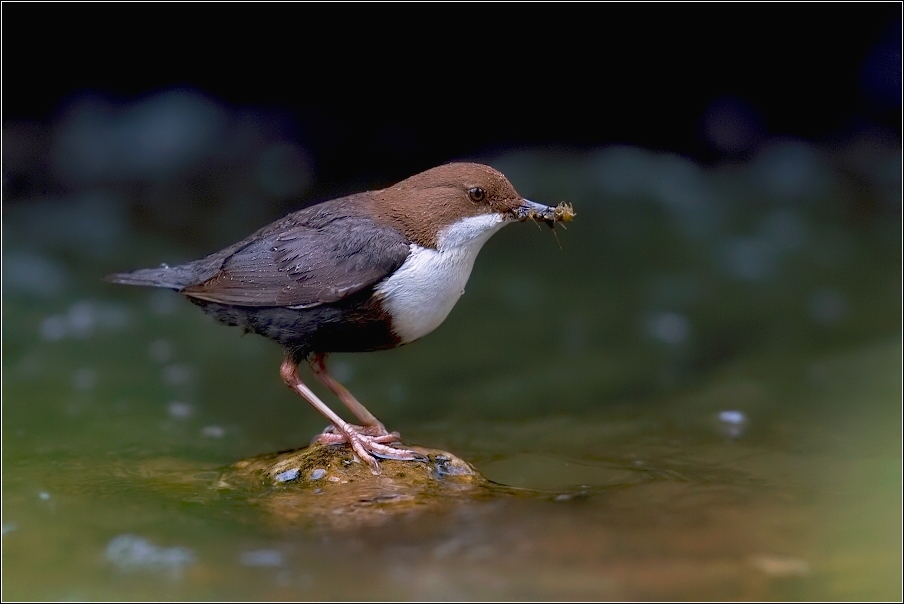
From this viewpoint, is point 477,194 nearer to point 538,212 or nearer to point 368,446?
point 538,212

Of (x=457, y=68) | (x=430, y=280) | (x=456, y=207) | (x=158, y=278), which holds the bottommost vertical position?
(x=430, y=280)

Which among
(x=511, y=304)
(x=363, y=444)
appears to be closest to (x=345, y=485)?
(x=363, y=444)

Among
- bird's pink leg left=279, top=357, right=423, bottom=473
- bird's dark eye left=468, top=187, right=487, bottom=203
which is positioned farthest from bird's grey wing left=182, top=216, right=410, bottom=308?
bird's pink leg left=279, top=357, right=423, bottom=473

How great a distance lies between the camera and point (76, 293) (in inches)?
260

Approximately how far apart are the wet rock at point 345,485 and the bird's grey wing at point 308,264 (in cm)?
61

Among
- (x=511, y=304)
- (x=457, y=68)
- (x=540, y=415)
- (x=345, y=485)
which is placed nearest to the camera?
(x=345, y=485)

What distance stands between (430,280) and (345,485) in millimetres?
812

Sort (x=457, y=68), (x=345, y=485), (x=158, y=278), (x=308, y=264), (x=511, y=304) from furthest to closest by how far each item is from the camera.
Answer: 1. (x=457, y=68)
2. (x=511, y=304)
3. (x=158, y=278)
4. (x=308, y=264)
5. (x=345, y=485)

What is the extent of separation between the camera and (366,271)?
3350 millimetres

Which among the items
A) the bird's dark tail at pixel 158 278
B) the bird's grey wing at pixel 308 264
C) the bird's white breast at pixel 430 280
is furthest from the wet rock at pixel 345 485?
the bird's dark tail at pixel 158 278

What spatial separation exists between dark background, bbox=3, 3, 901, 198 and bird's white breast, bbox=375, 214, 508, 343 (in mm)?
4460

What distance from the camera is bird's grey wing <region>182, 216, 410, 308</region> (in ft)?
11.0

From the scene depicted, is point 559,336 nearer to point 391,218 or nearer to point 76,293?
point 391,218

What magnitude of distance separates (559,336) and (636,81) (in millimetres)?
3042
